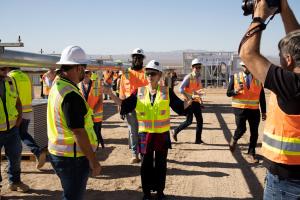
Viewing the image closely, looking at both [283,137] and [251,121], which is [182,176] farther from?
→ [283,137]

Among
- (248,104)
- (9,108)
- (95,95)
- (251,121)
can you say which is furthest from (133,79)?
(9,108)

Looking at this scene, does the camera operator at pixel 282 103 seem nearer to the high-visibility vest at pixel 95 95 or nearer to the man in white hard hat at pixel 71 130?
the man in white hard hat at pixel 71 130

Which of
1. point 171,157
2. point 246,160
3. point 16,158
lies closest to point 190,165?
point 171,157

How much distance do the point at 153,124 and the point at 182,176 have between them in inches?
62.0

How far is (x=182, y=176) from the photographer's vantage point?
A: 5879 millimetres

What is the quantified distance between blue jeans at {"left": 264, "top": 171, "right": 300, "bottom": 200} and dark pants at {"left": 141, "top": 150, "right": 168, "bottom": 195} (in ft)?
7.72

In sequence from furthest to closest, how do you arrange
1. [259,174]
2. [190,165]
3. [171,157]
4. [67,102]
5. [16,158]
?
[171,157], [190,165], [259,174], [16,158], [67,102]

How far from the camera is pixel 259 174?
593 cm

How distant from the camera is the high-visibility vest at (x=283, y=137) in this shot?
2355mm

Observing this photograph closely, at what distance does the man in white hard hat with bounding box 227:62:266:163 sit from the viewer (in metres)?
6.71

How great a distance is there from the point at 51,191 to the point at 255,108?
401 cm

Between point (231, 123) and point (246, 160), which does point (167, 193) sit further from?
point (231, 123)

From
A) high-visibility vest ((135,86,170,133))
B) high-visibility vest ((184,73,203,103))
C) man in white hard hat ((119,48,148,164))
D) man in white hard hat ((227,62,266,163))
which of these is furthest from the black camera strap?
high-visibility vest ((184,73,203,103))

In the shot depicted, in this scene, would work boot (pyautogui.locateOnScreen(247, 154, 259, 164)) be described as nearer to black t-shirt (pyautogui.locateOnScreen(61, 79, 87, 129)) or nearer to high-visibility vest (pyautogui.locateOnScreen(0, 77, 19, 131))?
high-visibility vest (pyautogui.locateOnScreen(0, 77, 19, 131))
